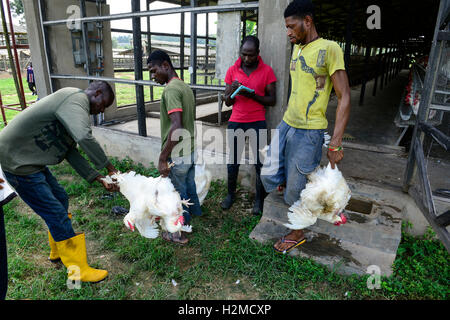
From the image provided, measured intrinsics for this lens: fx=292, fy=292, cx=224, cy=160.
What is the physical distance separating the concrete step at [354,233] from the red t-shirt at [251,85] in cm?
95

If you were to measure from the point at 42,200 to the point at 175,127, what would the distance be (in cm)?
128

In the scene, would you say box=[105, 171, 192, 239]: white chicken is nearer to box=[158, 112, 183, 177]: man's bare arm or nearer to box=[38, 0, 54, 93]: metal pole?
box=[158, 112, 183, 177]: man's bare arm

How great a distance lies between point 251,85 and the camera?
10.7ft

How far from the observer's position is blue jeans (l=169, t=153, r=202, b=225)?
304 cm

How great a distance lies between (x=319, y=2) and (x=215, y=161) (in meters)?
7.66

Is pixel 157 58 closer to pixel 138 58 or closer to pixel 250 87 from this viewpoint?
pixel 250 87

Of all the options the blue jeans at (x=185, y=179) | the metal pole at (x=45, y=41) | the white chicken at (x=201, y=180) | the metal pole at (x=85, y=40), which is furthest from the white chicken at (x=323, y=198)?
the metal pole at (x=45, y=41)

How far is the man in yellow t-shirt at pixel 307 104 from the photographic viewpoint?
7.54 feet

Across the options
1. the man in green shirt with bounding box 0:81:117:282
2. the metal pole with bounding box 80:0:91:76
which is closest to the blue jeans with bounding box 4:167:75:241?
the man in green shirt with bounding box 0:81:117:282

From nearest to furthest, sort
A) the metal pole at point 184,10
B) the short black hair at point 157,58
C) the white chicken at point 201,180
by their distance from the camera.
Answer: the short black hair at point 157,58 → the metal pole at point 184,10 → the white chicken at point 201,180

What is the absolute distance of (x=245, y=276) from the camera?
106 inches

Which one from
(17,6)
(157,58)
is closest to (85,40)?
(157,58)

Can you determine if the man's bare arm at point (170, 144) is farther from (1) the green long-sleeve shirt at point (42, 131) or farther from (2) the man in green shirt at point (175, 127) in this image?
(1) the green long-sleeve shirt at point (42, 131)

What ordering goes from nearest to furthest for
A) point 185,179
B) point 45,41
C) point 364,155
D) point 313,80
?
point 313,80, point 185,179, point 364,155, point 45,41
